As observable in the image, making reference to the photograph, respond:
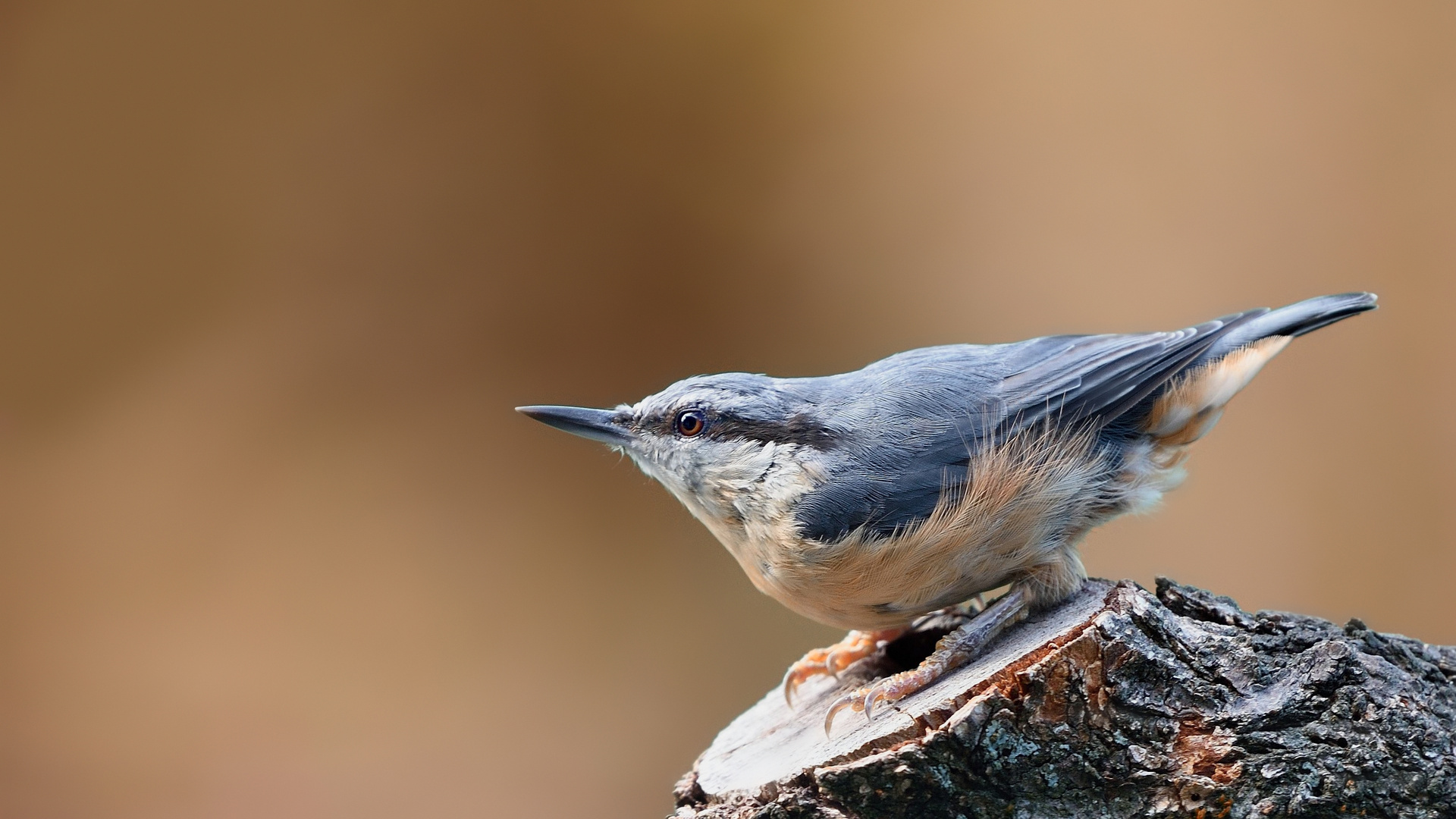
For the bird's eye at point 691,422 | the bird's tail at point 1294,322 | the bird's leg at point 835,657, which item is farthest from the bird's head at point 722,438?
the bird's tail at point 1294,322

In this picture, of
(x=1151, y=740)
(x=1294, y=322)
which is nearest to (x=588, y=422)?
(x=1151, y=740)

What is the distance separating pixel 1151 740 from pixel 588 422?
4.99 ft

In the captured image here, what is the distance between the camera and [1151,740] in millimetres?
1854

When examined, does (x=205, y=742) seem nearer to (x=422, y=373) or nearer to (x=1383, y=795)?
(x=422, y=373)

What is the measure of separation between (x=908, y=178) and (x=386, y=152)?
2.63 meters

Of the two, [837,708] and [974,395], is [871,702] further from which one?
[974,395]

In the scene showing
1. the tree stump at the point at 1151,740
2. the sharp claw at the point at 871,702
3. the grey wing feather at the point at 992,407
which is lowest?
the tree stump at the point at 1151,740

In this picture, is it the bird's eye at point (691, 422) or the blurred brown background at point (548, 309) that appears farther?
the blurred brown background at point (548, 309)

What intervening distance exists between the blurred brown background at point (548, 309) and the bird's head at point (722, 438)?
285cm

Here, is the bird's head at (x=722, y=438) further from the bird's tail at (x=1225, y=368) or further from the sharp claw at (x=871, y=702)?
the bird's tail at (x=1225, y=368)

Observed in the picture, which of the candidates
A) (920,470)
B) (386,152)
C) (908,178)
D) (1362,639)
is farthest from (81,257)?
(1362,639)

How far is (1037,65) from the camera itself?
16.6 feet

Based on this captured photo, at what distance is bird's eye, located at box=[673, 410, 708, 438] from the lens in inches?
104

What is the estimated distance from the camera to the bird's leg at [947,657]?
2.19m
